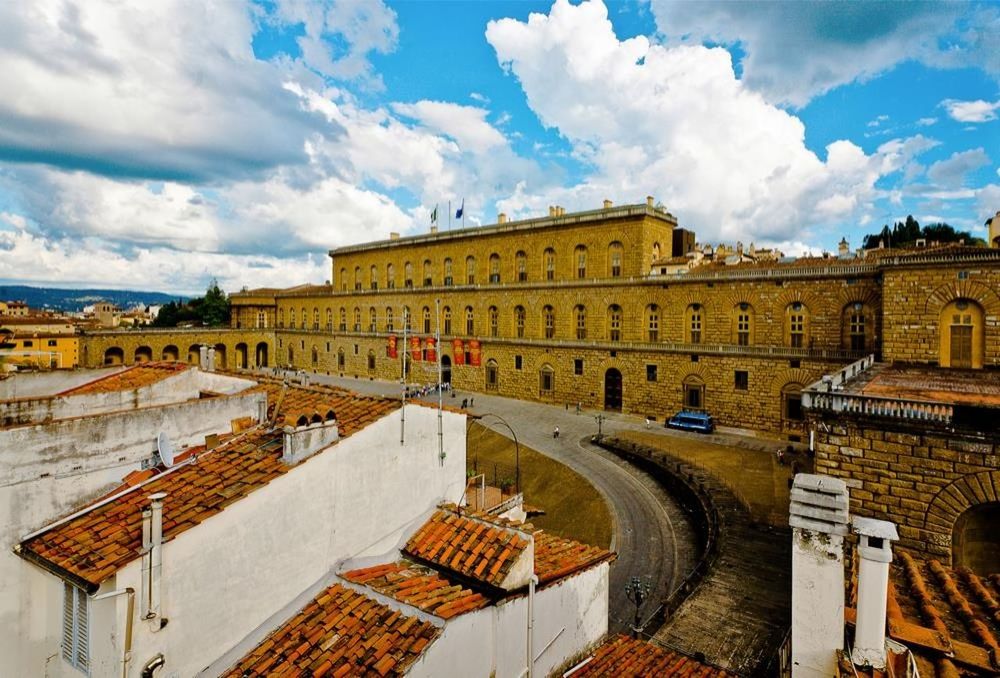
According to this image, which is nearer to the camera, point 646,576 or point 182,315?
point 646,576

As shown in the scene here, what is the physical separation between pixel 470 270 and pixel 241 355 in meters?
32.0

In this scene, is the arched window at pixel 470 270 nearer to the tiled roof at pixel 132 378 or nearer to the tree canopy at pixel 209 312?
the tiled roof at pixel 132 378

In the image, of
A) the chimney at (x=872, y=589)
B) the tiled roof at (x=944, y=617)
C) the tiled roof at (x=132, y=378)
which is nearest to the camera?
the chimney at (x=872, y=589)

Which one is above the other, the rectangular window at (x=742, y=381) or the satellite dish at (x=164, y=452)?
the satellite dish at (x=164, y=452)

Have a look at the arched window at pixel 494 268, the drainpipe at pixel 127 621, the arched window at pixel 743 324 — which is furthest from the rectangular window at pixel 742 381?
the drainpipe at pixel 127 621

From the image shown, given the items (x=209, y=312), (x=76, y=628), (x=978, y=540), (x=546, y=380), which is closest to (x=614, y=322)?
(x=546, y=380)

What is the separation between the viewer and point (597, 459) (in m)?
23.0

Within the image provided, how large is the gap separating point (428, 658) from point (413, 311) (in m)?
40.2

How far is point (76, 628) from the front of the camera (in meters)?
5.04

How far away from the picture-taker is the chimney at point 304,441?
6.08 m

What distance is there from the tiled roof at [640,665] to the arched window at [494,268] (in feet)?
107

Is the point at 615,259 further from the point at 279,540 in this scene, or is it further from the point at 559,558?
the point at 279,540

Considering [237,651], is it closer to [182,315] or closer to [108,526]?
[108,526]

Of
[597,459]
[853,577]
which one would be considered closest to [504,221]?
[597,459]
